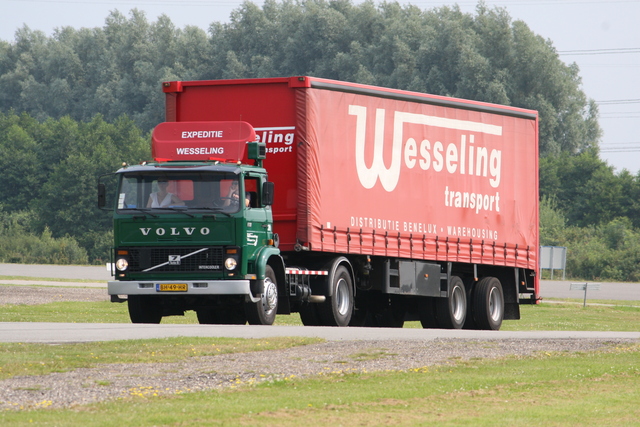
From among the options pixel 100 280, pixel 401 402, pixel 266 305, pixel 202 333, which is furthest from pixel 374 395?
pixel 100 280

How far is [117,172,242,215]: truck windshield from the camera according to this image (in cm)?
1852

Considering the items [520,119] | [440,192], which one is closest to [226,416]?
[440,192]

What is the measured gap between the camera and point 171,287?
18.6 meters

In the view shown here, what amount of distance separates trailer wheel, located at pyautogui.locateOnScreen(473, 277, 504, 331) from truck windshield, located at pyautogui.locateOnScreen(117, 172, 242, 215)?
7.21 m

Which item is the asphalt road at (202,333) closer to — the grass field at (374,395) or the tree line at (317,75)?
the grass field at (374,395)

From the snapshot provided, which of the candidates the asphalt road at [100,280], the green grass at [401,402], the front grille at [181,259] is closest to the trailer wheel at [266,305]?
the front grille at [181,259]

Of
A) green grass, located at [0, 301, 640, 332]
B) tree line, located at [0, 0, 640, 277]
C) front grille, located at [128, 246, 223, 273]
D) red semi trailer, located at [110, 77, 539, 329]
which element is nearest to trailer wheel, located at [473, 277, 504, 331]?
red semi trailer, located at [110, 77, 539, 329]

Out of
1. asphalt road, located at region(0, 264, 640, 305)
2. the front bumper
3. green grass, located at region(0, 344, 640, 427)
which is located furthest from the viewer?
asphalt road, located at region(0, 264, 640, 305)

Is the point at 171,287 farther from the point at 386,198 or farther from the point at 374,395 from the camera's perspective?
the point at 374,395

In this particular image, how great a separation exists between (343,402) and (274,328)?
7405mm

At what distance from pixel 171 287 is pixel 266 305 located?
158 centimetres

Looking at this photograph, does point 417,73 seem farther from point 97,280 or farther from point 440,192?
point 440,192

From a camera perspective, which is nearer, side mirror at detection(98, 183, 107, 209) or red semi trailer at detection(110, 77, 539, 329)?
side mirror at detection(98, 183, 107, 209)

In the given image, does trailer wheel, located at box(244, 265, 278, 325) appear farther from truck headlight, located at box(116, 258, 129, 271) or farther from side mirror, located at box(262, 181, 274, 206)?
truck headlight, located at box(116, 258, 129, 271)
